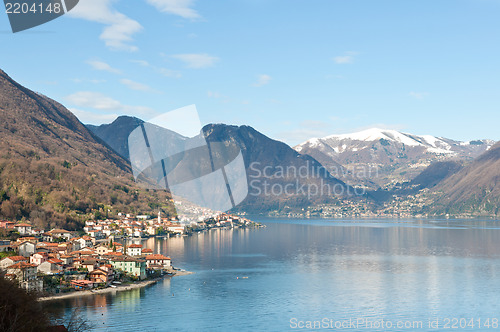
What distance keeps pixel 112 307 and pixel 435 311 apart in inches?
→ 1327

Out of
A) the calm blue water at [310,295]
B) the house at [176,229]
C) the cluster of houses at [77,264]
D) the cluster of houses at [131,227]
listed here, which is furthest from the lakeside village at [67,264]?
the house at [176,229]

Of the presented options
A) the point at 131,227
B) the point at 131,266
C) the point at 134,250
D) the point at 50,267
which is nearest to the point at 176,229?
the point at 131,227

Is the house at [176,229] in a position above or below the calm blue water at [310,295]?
above

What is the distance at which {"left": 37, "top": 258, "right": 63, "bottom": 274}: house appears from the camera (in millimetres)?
64875

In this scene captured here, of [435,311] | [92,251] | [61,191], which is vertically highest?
[61,191]

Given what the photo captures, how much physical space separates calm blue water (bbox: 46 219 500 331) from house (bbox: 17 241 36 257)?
19.8 m

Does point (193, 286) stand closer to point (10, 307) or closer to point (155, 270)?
point (155, 270)

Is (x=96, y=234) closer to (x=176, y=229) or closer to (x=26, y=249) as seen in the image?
(x=26, y=249)

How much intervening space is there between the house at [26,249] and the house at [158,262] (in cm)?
1705

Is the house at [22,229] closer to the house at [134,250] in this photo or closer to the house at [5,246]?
the house at [5,246]

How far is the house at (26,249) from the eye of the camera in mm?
73119

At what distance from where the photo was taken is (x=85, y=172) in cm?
17388

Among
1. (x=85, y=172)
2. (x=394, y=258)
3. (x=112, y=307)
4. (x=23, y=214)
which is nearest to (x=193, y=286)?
(x=112, y=307)

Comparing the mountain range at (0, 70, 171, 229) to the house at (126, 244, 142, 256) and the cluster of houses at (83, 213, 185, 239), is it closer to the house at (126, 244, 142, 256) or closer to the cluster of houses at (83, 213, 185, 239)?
the cluster of houses at (83, 213, 185, 239)
